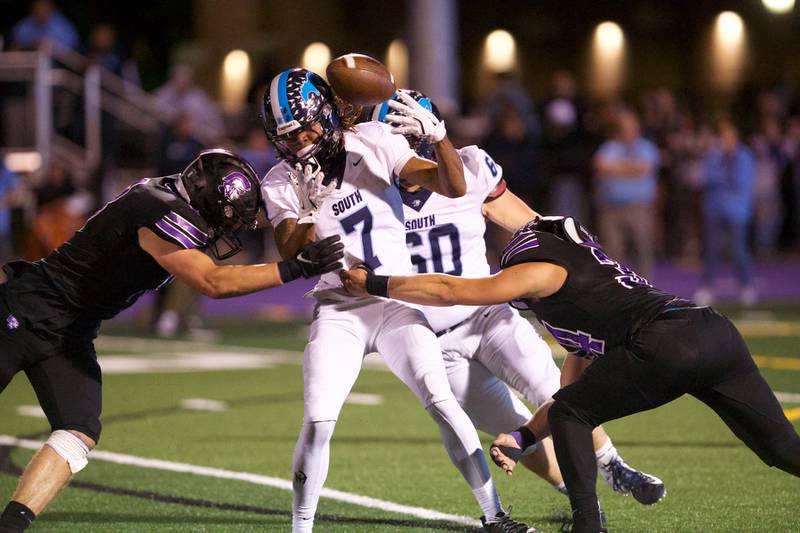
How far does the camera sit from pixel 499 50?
32094 mm

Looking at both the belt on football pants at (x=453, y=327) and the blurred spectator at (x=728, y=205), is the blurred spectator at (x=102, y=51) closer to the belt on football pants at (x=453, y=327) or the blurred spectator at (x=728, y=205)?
the blurred spectator at (x=728, y=205)

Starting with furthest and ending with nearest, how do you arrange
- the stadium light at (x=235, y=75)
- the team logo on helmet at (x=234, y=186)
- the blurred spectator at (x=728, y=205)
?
the stadium light at (x=235, y=75)
the blurred spectator at (x=728, y=205)
the team logo on helmet at (x=234, y=186)

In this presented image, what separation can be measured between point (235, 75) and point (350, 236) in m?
27.2

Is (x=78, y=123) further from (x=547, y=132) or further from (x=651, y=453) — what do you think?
(x=651, y=453)

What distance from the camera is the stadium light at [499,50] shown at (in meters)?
32.0

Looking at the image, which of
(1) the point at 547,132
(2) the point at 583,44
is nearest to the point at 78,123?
(1) the point at 547,132

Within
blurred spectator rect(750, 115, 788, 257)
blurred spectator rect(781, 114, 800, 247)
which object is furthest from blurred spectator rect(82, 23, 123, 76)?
blurred spectator rect(781, 114, 800, 247)

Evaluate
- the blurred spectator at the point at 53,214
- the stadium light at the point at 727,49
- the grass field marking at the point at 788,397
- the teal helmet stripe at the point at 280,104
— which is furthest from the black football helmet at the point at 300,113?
the stadium light at the point at 727,49

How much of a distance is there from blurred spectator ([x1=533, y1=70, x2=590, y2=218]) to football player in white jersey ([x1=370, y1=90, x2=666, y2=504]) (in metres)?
10.2

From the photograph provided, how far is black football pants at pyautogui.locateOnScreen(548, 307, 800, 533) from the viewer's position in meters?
4.95


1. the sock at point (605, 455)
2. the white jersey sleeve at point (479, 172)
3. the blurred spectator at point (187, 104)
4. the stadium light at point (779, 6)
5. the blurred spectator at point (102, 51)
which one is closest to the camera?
the sock at point (605, 455)

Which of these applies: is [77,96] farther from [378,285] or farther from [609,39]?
[609,39]

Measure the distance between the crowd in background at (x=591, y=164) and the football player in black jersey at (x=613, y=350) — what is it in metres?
8.58

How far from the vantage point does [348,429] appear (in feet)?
28.0
